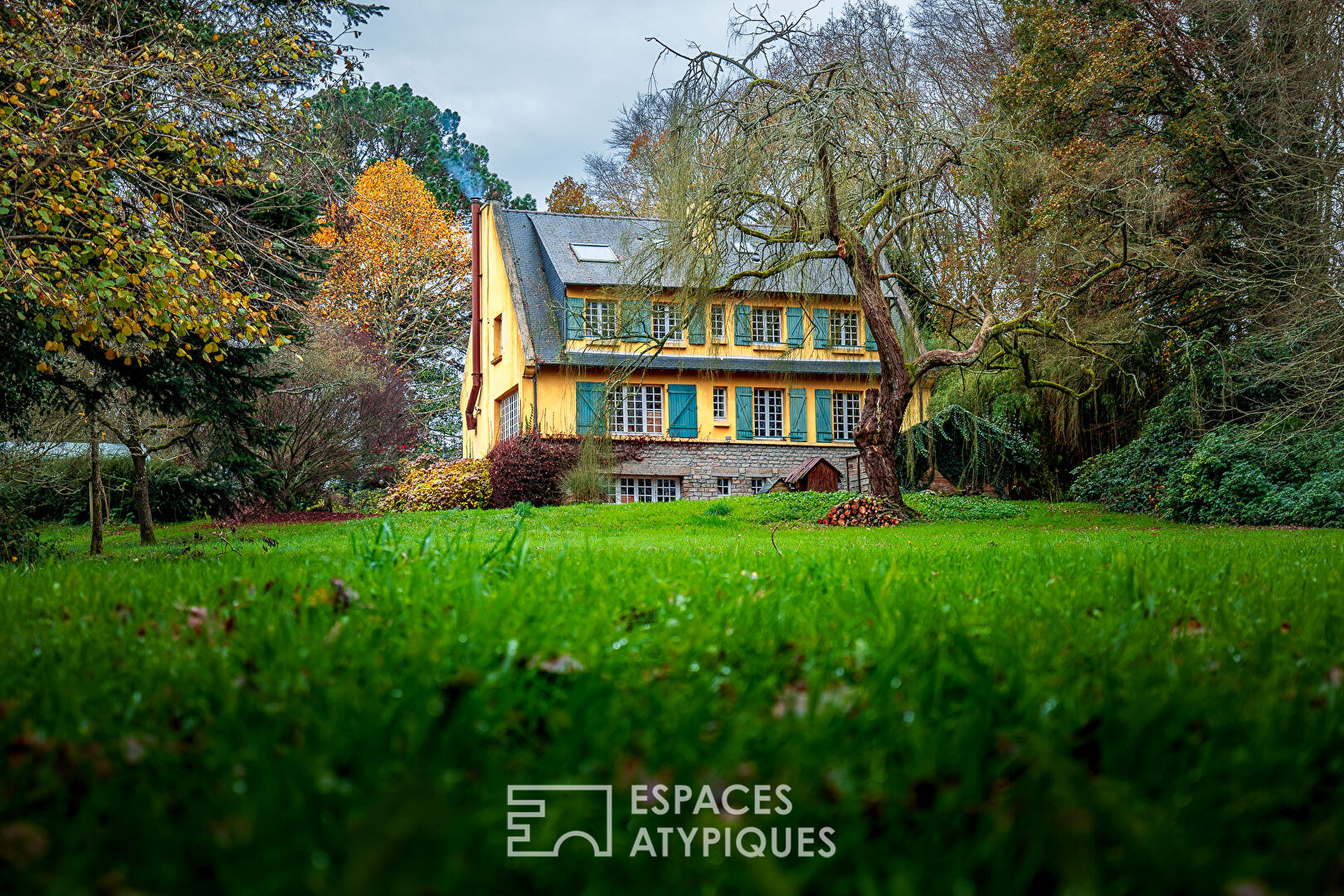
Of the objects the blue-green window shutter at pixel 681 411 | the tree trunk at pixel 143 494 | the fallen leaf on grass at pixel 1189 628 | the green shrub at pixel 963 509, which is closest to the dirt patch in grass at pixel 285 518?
the tree trunk at pixel 143 494

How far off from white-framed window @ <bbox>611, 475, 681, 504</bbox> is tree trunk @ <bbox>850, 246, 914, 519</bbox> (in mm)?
10751

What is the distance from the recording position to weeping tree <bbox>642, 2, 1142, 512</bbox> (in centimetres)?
1262

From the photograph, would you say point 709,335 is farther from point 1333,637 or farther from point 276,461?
point 1333,637

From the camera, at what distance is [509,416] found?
26.8 metres

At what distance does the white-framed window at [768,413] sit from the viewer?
2673 cm

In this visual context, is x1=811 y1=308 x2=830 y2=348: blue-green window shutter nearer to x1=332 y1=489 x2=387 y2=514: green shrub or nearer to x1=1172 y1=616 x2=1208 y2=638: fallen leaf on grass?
x1=332 y1=489 x2=387 y2=514: green shrub

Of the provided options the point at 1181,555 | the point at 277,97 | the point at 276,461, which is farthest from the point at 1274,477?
the point at 276,461

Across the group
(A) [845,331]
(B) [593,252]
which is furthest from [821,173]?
(A) [845,331]

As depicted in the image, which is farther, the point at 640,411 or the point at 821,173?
the point at 640,411

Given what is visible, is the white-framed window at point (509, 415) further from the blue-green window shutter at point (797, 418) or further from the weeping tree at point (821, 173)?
the weeping tree at point (821, 173)

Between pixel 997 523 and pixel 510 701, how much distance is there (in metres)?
14.3

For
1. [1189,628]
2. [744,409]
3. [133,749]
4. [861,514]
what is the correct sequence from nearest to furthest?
1. [133,749]
2. [1189,628]
3. [861,514]
4. [744,409]

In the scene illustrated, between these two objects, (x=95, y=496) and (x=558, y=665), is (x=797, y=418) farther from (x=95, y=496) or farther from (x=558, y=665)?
(x=558, y=665)

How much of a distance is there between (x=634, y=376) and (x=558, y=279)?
3696mm
